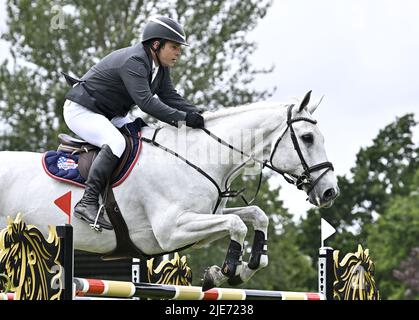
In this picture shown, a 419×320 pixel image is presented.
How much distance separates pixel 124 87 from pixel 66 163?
2.00 feet

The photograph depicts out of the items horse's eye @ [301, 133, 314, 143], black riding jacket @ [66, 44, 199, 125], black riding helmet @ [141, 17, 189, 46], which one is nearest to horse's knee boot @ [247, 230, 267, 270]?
horse's eye @ [301, 133, 314, 143]

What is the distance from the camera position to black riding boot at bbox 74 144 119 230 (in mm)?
7098

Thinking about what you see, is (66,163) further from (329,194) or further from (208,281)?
(329,194)

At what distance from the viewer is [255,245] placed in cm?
723

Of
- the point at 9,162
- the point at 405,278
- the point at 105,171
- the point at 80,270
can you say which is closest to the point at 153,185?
the point at 105,171

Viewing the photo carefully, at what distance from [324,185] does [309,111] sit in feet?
1.85

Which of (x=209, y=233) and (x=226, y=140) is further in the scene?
(x=226, y=140)

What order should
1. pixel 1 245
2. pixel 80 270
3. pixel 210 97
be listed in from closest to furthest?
pixel 1 245 → pixel 80 270 → pixel 210 97

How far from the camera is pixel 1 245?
6.32 metres

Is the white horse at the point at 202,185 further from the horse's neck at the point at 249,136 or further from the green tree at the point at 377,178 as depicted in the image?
the green tree at the point at 377,178

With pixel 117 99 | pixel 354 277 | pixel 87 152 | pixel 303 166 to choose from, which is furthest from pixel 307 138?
pixel 354 277

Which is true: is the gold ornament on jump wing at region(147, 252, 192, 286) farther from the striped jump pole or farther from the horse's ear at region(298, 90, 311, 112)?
the horse's ear at region(298, 90, 311, 112)

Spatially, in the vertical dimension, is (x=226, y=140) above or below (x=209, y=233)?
above
